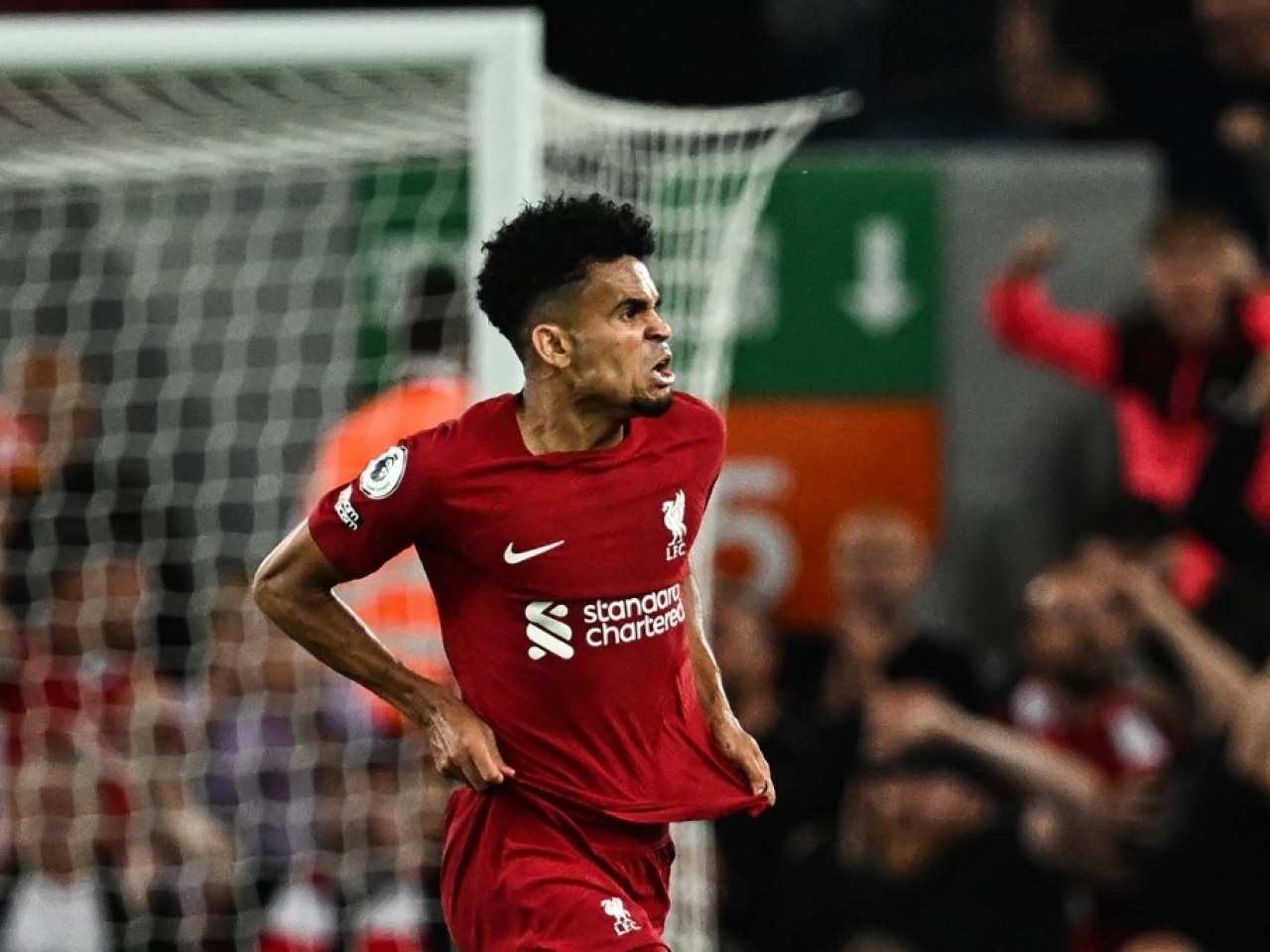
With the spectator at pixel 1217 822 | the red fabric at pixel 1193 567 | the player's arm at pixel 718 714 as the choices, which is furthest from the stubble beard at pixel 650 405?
the red fabric at pixel 1193 567

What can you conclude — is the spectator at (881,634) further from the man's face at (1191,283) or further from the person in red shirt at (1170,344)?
the man's face at (1191,283)

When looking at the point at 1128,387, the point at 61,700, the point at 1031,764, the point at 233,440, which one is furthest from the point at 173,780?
the point at 1128,387

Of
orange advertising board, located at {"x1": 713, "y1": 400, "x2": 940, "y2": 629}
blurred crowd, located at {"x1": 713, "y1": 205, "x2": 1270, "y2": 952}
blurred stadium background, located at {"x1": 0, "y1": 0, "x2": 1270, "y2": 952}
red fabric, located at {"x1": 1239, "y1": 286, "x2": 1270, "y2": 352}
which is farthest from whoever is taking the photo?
orange advertising board, located at {"x1": 713, "y1": 400, "x2": 940, "y2": 629}

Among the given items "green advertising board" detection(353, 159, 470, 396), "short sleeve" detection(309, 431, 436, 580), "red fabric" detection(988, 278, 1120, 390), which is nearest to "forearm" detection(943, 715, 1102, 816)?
"red fabric" detection(988, 278, 1120, 390)

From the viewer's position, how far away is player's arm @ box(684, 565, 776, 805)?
364 centimetres

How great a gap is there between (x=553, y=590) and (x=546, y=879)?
1.37ft

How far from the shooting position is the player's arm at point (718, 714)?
3.64 m

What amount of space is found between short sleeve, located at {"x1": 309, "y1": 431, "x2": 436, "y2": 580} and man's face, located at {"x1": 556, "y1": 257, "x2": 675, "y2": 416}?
0.27m

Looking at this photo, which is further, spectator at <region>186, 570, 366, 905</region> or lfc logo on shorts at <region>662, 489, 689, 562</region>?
spectator at <region>186, 570, 366, 905</region>

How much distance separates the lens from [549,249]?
11.3ft

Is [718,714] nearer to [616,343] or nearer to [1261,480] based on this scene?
[616,343]

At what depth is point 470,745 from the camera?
344 cm

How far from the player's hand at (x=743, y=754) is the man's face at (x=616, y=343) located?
536 millimetres

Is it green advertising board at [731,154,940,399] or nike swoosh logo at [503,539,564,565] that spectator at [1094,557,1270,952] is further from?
nike swoosh logo at [503,539,564,565]
